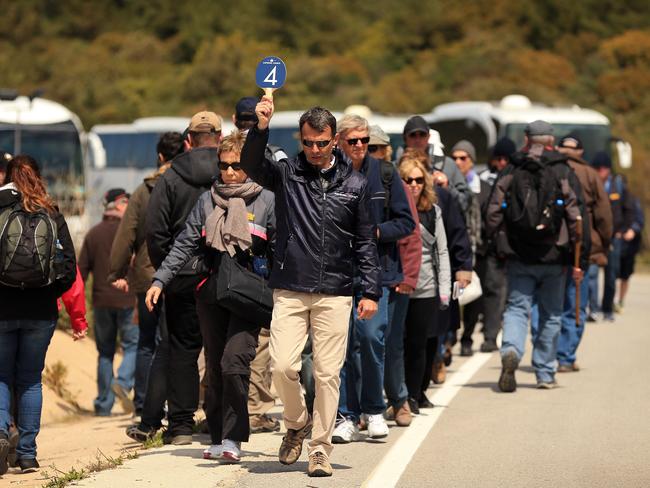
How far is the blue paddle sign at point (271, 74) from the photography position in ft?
26.5

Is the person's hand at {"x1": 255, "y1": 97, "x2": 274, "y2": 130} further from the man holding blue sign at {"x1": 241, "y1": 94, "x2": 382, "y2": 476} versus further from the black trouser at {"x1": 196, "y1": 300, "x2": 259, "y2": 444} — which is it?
the black trouser at {"x1": 196, "y1": 300, "x2": 259, "y2": 444}

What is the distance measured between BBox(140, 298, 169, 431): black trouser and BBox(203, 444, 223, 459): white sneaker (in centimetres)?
106

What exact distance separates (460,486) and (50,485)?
7.04ft

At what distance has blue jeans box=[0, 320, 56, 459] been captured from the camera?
9.17m

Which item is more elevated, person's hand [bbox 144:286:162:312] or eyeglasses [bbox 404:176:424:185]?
eyeglasses [bbox 404:176:424:185]

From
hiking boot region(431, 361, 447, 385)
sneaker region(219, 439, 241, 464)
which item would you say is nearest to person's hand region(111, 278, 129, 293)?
sneaker region(219, 439, 241, 464)

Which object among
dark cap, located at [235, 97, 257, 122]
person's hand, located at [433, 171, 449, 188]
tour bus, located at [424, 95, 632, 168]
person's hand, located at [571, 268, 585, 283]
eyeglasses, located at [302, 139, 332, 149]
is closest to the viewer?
eyeglasses, located at [302, 139, 332, 149]

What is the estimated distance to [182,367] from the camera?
9625mm

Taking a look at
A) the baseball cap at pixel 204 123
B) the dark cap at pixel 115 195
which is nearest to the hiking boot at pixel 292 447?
the baseball cap at pixel 204 123

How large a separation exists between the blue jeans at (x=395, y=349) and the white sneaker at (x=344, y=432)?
614 millimetres

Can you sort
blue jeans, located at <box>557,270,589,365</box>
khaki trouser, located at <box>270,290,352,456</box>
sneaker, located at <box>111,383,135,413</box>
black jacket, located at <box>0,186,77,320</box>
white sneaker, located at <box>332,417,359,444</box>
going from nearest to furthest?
khaki trouser, located at <box>270,290,352,456</box> → black jacket, located at <box>0,186,77,320</box> → white sneaker, located at <box>332,417,359,444</box> → sneaker, located at <box>111,383,135,413</box> → blue jeans, located at <box>557,270,589,365</box>

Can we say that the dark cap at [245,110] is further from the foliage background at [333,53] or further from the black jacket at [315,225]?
the foliage background at [333,53]

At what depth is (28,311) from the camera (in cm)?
913

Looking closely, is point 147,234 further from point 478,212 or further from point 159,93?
point 159,93
